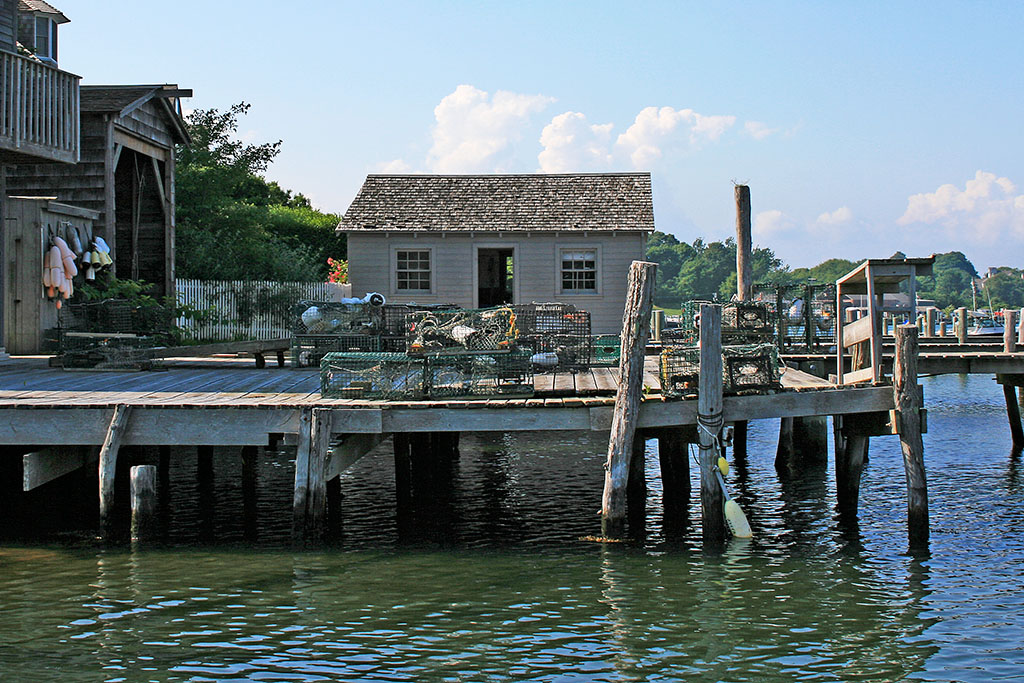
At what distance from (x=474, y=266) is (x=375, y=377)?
15.2m

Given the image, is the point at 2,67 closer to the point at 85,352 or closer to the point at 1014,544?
the point at 85,352

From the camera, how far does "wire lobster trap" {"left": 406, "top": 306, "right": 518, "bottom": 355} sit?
13073 millimetres

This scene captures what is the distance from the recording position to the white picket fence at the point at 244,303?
26562mm

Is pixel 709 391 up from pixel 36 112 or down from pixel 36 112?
down

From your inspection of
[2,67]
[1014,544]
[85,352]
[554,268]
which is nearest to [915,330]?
[1014,544]

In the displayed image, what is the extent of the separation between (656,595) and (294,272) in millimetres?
22936

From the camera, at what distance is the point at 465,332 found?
13328 mm

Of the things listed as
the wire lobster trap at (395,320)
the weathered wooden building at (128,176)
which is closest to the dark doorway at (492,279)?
the weathered wooden building at (128,176)

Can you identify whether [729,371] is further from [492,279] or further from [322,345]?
[492,279]

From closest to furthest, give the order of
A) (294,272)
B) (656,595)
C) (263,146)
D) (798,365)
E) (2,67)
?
1. (656,595)
2. (2,67)
3. (798,365)
4. (294,272)
5. (263,146)

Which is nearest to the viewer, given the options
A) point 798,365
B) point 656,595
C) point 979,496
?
point 656,595

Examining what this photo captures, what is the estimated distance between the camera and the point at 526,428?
11602 mm

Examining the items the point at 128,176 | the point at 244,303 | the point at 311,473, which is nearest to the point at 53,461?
the point at 311,473

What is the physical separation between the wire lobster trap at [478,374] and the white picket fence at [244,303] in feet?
47.2
